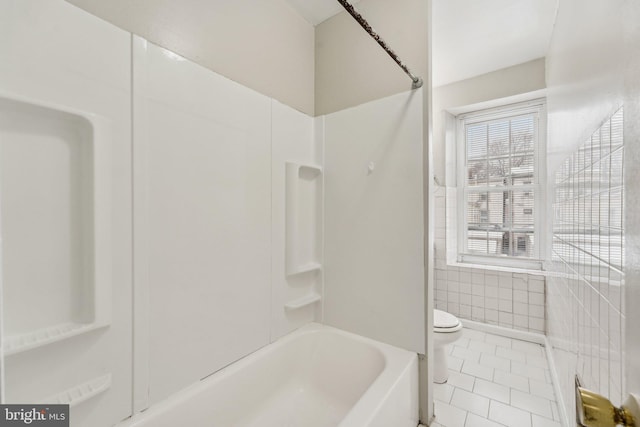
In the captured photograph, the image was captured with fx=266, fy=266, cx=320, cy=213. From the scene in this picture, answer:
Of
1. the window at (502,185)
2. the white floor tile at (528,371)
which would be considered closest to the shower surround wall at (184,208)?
the white floor tile at (528,371)

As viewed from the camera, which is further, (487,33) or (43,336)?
(487,33)

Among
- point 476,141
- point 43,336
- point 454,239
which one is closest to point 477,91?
point 476,141

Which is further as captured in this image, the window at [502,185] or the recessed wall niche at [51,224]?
the window at [502,185]

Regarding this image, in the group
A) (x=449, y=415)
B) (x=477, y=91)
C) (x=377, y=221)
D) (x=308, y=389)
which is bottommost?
(x=449, y=415)

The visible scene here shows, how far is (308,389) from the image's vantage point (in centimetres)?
159

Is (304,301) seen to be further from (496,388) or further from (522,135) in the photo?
(522,135)

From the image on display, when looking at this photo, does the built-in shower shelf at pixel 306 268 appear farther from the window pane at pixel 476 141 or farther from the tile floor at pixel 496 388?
the window pane at pixel 476 141

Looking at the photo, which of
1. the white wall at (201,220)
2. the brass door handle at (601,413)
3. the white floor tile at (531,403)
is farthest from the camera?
the white floor tile at (531,403)

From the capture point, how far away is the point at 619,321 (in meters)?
0.66

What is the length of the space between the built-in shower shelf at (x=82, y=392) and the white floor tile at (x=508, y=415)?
1.95 metres

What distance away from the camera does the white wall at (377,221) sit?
149cm

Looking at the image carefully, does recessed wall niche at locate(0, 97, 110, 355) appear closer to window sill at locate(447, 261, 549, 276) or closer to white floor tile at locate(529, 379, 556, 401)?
white floor tile at locate(529, 379, 556, 401)

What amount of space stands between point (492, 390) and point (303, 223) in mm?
1696

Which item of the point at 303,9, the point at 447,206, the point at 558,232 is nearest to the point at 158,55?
the point at 303,9
